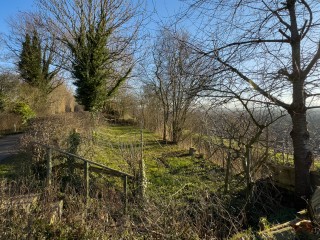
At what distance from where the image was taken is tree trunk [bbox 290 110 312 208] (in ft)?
17.3

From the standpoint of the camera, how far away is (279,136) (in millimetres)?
6281

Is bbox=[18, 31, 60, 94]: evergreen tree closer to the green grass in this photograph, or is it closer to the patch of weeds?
the green grass

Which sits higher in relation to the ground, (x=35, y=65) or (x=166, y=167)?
(x=35, y=65)

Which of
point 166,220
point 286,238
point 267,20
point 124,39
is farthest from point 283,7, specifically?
point 124,39

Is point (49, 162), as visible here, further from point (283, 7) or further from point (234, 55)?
point (283, 7)

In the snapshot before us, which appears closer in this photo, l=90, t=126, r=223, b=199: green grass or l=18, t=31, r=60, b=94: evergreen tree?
l=90, t=126, r=223, b=199: green grass

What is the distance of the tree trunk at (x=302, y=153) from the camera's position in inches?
208

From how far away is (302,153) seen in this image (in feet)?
17.5

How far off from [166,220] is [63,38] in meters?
18.6

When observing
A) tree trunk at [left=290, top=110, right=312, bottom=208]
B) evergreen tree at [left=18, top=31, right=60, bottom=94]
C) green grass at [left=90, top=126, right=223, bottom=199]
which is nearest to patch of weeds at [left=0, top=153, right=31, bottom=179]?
green grass at [left=90, top=126, right=223, bottom=199]

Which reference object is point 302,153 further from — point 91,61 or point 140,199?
point 91,61

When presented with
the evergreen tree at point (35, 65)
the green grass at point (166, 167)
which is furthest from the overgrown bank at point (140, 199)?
the evergreen tree at point (35, 65)

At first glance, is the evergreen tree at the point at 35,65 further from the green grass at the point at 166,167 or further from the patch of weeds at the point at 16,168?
the patch of weeds at the point at 16,168

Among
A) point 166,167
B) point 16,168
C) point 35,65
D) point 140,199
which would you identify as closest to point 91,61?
point 35,65
